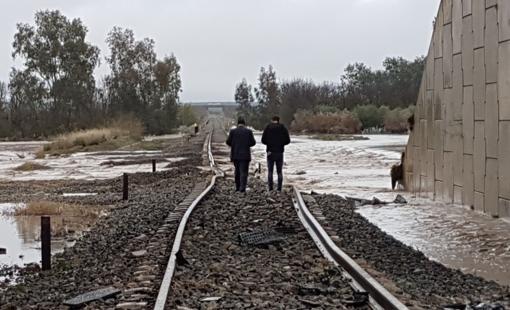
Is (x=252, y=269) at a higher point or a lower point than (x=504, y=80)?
lower

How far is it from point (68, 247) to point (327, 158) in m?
32.7

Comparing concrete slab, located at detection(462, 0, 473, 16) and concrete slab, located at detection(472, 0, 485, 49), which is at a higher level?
concrete slab, located at detection(462, 0, 473, 16)

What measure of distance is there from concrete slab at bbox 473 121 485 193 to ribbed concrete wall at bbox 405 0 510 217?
0.8 inches

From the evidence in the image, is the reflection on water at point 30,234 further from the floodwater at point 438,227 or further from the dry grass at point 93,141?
the dry grass at point 93,141

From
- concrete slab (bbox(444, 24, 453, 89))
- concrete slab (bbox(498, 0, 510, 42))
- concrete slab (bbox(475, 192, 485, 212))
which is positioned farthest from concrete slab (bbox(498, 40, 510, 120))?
concrete slab (bbox(444, 24, 453, 89))

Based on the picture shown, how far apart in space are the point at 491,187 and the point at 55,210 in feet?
34.5

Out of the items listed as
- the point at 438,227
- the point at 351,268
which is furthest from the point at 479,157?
the point at 351,268

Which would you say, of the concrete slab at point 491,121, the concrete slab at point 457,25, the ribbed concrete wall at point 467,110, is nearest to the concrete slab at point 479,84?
the ribbed concrete wall at point 467,110

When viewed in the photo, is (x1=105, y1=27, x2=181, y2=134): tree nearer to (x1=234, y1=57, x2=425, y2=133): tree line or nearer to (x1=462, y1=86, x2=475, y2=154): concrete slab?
(x1=234, y1=57, x2=425, y2=133): tree line

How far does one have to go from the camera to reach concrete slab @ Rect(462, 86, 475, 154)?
1714 cm

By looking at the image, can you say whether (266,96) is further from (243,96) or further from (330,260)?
(330,260)

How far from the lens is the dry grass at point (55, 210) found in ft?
65.1

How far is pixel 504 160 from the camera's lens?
1505 centimetres

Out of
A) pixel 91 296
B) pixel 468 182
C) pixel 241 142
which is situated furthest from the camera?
pixel 241 142
